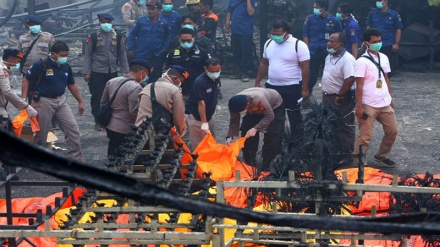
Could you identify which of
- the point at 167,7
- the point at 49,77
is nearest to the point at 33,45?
the point at 49,77

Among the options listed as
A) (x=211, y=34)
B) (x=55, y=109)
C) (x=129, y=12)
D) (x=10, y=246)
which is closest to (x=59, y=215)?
(x=10, y=246)

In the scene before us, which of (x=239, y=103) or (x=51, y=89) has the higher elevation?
(x=239, y=103)

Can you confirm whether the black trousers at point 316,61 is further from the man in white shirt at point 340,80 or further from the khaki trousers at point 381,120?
the khaki trousers at point 381,120

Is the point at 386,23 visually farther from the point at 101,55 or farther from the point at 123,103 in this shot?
the point at 123,103

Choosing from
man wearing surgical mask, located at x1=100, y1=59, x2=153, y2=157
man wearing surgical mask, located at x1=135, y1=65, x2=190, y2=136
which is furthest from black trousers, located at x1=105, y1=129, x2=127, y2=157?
man wearing surgical mask, located at x1=135, y1=65, x2=190, y2=136

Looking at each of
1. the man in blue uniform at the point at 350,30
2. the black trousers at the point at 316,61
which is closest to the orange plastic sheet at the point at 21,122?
the black trousers at the point at 316,61

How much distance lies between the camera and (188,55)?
10430 millimetres

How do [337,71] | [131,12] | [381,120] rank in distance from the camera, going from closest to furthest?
[337,71]
[381,120]
[131,12]

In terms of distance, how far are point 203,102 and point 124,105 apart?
37.9 inches

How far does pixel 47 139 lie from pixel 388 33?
6.63 metres

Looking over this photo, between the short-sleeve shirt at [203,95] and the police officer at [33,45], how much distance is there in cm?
283

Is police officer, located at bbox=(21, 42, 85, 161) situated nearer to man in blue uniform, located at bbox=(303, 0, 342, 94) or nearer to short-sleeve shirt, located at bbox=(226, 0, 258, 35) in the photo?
man in blue uniform, located at bbox=(303, 0, 342, 94)

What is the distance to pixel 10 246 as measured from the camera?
5.71m

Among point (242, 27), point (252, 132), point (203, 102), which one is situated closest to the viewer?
point (252, 132)
